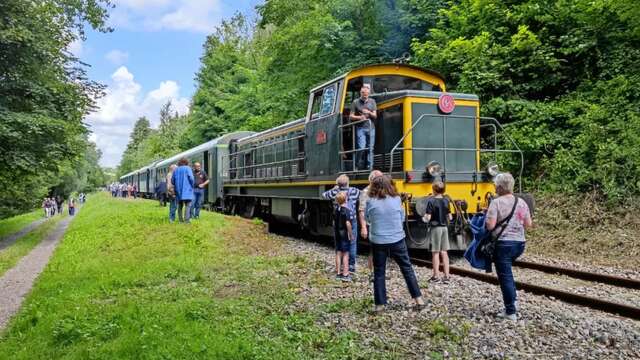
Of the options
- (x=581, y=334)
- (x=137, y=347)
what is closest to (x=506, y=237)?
(x=581, y=334)

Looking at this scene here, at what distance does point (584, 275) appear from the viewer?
29.3ft

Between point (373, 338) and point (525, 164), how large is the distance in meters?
11.3

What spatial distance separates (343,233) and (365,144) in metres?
2.48

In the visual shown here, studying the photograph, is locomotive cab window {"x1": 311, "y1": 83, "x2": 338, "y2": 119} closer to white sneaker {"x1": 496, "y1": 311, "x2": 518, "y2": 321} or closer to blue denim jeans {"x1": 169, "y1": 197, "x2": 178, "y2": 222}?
blue denim jeans {"x1": 169, "y1": 197, "x2": 178, "y2": 222}

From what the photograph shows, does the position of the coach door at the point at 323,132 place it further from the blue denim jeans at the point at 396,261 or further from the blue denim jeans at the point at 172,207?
the blue denim jeans at the point at 396,261

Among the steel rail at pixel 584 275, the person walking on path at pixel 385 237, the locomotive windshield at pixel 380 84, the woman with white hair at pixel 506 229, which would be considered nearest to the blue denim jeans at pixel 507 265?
the woman with white hair at pixel 506 229

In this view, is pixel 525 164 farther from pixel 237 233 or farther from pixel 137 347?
pixel 137 347

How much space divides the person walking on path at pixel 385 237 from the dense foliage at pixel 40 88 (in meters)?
15.1

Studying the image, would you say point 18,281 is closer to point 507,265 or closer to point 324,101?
point 324,101

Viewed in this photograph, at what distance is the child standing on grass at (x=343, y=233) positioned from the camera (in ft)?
28.4

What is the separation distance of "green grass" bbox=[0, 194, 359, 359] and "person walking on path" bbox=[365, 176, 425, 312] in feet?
3.28

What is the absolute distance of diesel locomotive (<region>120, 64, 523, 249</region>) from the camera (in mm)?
10141

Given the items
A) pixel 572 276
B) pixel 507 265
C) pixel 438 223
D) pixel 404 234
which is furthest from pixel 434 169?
pixel 507 265

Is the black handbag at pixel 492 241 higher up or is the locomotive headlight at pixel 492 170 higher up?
the locomotive headlight at pixel 492 170
